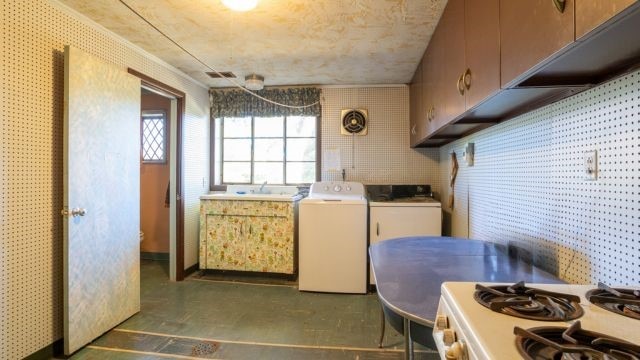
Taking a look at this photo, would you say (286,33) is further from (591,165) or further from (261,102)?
(591,165)

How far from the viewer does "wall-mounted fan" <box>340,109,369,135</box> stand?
3520mm

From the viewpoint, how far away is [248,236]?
3227 mm

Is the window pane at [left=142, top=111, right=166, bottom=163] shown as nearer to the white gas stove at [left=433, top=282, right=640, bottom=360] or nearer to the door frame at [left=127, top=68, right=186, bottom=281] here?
the door frame at [left=127, top=68, right=186, bottom=281]

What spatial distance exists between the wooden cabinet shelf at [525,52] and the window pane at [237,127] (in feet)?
8.35

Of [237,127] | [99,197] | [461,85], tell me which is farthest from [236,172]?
[461,85]

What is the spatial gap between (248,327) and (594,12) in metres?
2.42

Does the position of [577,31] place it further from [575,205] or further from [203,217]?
[203,217]

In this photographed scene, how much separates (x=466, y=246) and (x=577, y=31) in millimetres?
1192

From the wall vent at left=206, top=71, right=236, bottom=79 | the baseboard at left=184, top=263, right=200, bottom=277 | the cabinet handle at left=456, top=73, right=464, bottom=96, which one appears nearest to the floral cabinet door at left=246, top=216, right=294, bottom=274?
the baseboard at left=184, top=263, right=200, bottom=277

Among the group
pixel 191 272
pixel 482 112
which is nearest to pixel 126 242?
pixel 191 272

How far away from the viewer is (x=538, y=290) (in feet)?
2.63

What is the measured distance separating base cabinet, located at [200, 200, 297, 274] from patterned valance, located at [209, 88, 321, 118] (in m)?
1.10

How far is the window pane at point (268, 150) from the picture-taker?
12.4ft

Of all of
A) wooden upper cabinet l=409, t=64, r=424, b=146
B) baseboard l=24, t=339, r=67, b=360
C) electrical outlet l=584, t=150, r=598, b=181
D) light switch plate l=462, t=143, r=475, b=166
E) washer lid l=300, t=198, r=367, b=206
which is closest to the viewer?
electrical outlet l=584, t=150, r=598, b=181
